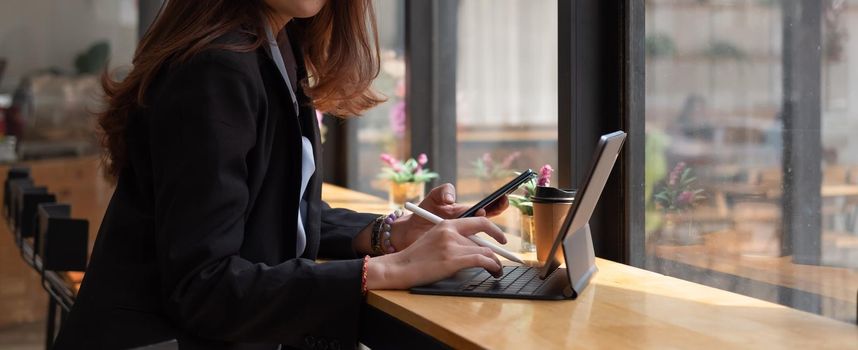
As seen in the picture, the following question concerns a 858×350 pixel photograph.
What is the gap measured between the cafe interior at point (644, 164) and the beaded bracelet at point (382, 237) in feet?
0.96

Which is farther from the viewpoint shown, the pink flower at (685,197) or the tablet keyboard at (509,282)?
the pink flower at (685,197)

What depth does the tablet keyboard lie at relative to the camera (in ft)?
5.51

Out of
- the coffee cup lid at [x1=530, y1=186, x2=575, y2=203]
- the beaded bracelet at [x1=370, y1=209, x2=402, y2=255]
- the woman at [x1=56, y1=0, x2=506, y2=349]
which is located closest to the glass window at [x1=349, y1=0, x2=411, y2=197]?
the beaded bracelet at [x1=370, y1=209, x2=402, y2=255]

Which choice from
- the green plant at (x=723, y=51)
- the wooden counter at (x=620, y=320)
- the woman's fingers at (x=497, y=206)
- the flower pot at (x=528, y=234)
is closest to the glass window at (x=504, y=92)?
the flower pot at (x=528, y=234)

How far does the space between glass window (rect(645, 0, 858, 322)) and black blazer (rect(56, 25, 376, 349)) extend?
0.81 metres

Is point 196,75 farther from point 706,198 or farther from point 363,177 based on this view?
point 363,177

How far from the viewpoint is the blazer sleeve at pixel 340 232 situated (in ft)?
6.84

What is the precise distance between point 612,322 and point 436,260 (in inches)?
12.0

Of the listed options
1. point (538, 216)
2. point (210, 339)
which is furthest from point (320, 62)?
point (210, 339)

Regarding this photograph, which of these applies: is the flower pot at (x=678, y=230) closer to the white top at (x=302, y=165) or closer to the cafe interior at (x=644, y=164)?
the cafe interior at (x=644, y=164)

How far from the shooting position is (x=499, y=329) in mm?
1420

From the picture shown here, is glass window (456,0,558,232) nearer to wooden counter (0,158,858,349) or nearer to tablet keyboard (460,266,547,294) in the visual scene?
tablet keyboard (460,266,547,294)

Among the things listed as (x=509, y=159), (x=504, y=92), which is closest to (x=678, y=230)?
(x=509, y=159)

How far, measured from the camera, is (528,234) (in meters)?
2.26
